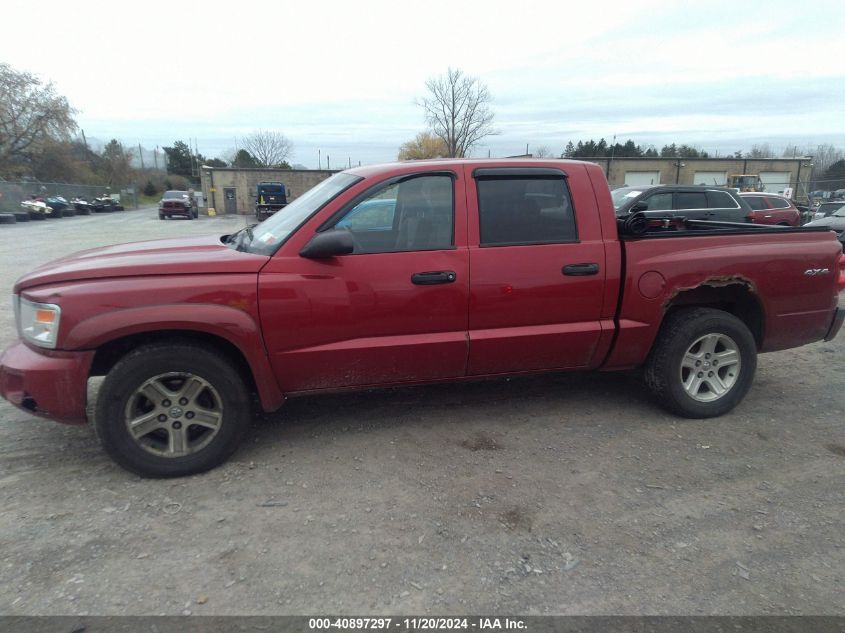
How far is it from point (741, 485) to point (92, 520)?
3.58 metres

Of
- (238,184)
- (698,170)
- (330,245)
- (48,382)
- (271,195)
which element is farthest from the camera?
(698,170)

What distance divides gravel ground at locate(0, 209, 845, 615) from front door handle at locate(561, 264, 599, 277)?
43.5 inches

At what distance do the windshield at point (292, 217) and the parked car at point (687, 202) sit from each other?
8824 mm

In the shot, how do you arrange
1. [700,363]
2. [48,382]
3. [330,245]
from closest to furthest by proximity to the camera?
1. [48,382]
2. [330,245]
3. [700,363]

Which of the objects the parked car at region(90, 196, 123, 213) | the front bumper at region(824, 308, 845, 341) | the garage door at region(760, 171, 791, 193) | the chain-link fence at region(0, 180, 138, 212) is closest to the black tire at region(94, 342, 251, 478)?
the front bumper at region(824, 308, 845, 341)

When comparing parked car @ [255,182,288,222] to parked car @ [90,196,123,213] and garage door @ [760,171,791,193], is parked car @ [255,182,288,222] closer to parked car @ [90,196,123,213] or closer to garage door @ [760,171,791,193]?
parked car @ [90,196,123,213]

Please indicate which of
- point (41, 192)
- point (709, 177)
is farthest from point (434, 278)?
point (709, 177)

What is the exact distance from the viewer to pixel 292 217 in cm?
358

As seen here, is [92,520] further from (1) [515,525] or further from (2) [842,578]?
(2) [842,578]

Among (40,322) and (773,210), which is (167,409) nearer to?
(40,322)

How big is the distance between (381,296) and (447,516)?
1.32 metres

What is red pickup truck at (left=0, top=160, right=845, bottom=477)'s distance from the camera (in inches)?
118

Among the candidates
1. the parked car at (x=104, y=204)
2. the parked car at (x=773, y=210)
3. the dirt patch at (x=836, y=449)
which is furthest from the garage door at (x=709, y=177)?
the parked car at (x=104, y=204)

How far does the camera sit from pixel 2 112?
45.3 meters
